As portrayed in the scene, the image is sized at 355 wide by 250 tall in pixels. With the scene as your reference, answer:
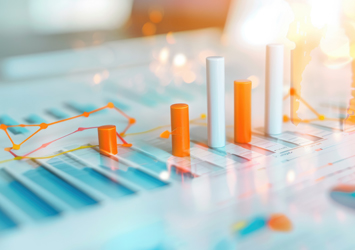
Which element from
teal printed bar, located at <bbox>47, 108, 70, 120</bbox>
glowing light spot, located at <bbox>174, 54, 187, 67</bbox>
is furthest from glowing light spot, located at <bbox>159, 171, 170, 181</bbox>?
glowing light spot, located at <bbox>174, 54, 187, 67</bbox>

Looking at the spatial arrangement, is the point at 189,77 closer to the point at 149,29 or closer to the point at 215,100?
the point at 149,29

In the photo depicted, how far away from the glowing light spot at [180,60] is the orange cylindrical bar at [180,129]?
4.04 ft

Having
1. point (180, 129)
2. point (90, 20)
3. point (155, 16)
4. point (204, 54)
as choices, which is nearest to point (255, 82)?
point (204, 54)

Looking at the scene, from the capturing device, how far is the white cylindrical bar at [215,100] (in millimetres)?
1137

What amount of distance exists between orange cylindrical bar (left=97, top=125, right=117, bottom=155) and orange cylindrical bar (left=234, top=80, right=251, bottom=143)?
37cm

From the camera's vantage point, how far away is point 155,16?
2799mm

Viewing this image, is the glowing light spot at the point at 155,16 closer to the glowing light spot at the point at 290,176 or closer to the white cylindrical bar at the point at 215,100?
the white cylindrical bar at the point at 215,100

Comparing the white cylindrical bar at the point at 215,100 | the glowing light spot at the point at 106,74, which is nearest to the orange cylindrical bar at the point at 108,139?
the white cylindrical bar at the point at 215,100

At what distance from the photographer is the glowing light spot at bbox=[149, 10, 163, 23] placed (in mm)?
2781

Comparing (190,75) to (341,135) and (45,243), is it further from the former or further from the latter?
(45,243)

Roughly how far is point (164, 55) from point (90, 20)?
0.65m

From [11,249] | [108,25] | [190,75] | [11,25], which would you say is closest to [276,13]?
[190,75]

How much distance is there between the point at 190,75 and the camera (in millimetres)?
2150

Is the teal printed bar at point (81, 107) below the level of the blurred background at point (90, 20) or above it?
below
